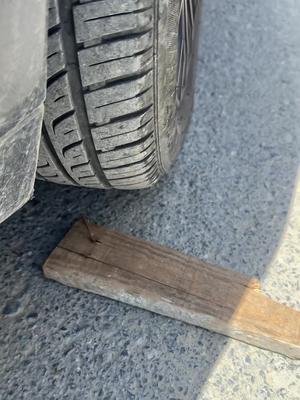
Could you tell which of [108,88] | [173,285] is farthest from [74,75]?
[173,285]

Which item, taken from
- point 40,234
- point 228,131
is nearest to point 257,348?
point 40,234

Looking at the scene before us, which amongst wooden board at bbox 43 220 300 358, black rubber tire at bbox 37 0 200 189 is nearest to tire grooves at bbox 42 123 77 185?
black rubber tire at bbox 37 0 200 189

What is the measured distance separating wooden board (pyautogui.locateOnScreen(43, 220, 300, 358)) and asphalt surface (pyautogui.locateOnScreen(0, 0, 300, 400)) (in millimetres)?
31

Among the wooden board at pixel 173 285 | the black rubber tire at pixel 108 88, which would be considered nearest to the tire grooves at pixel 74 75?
the black rubber tire at pixel 108 88

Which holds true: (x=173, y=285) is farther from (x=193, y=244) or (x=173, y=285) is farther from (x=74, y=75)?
(x=74, y=75)

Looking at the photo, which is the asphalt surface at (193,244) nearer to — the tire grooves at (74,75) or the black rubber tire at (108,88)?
the black rubber tire at (108,88)

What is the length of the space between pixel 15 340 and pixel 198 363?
1.26 ft

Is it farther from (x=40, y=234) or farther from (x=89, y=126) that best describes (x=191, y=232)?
(x=89, y=126)

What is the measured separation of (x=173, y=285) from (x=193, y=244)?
158mm

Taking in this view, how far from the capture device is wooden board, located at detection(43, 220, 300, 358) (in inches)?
53.9

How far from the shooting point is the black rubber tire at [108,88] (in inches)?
38.4

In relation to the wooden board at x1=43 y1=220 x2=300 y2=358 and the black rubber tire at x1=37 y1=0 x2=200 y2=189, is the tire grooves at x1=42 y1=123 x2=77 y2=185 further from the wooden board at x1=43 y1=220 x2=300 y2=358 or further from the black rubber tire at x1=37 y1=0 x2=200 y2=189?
the wooden board at x1=43 y1=220 x2=300 y2=358

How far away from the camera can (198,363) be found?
4.37ft

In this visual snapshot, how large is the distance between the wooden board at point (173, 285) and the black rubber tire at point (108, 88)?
0.21 m
